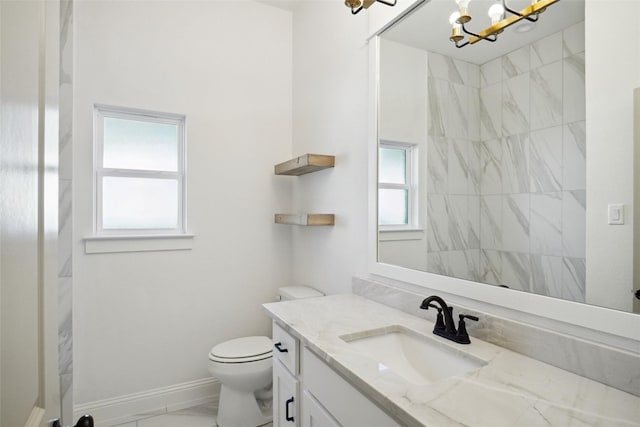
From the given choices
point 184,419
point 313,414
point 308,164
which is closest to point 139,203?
point 308,164

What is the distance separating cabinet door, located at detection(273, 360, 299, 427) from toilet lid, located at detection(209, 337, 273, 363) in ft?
1.62

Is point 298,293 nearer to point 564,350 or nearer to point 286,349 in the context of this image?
point 286,349

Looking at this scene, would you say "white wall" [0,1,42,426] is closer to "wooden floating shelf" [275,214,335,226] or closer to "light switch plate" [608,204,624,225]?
"light switch plate" [608,204,624,225]

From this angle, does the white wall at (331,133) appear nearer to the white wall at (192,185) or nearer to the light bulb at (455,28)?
the white wall at (192,185)

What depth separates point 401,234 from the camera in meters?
1.71

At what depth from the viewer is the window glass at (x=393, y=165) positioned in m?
1.68

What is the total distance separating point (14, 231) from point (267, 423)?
212 cm

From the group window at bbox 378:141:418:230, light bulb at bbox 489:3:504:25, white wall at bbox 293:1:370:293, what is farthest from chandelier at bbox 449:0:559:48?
white wall at bbox 293:1:370:293

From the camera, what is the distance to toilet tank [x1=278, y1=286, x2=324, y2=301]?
91.7 inches

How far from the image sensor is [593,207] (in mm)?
966

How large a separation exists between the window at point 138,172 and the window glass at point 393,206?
4.90ft

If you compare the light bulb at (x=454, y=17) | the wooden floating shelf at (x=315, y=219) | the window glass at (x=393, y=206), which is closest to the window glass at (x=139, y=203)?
the wooden floating shelf at (x=315, y=219)

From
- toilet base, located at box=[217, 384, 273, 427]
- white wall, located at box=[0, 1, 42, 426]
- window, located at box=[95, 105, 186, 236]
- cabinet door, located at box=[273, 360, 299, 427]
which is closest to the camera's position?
white wall, located at box=[0, 1, 42, 426]

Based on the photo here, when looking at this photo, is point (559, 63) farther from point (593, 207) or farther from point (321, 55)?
point (321, 55)
